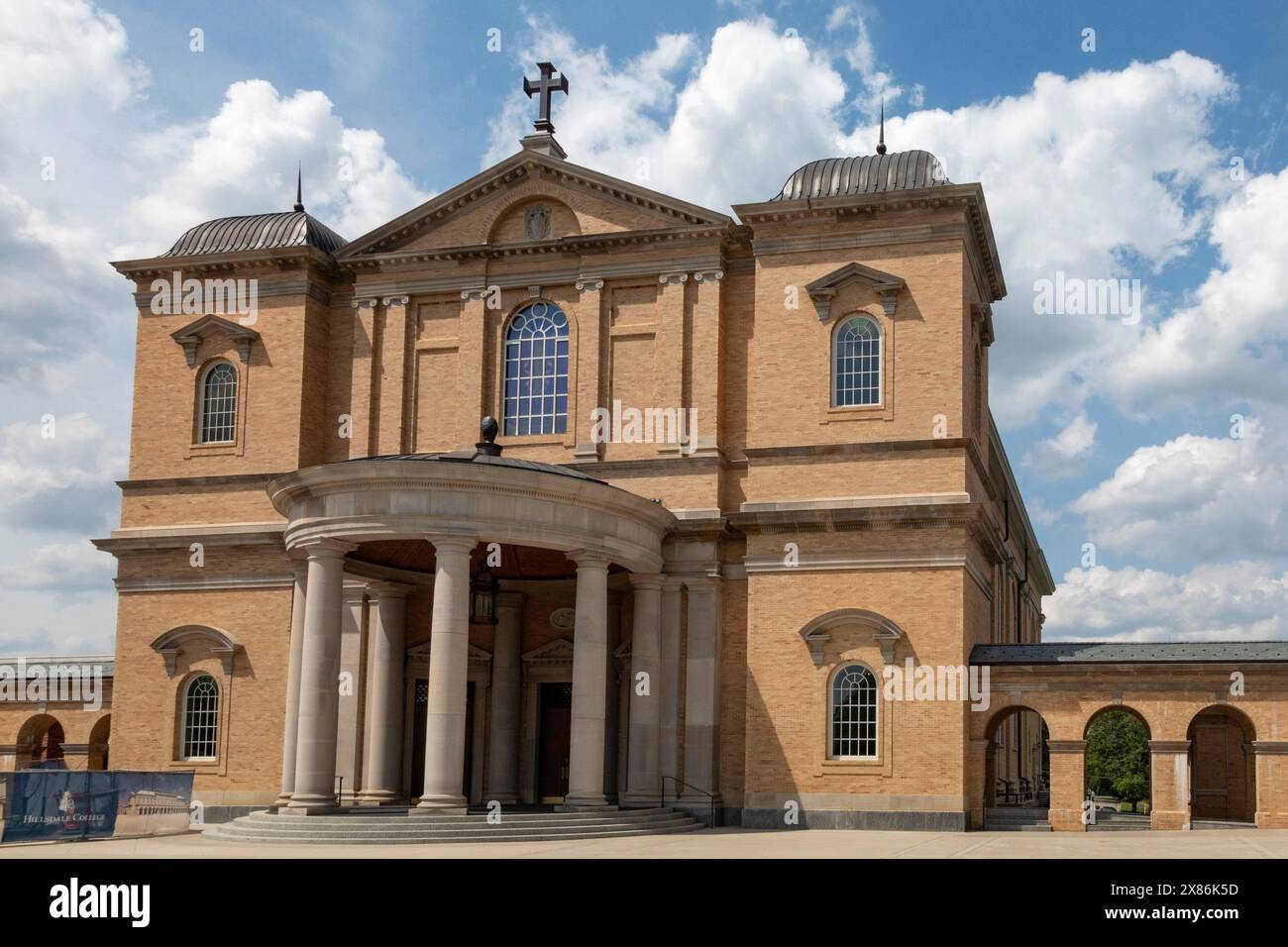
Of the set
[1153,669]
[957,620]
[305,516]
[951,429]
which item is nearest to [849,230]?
[951,429]

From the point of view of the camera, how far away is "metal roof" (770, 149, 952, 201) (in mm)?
36188

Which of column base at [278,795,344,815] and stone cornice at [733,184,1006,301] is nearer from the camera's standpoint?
column base at [278,795,344,815]

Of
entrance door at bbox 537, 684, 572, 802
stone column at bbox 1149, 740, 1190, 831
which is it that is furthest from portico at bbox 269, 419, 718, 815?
stone column at bbox 1149, 740, 1190, 831

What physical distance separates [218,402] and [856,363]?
17.0 m

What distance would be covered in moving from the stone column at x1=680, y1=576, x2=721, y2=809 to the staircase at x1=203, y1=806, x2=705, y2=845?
169 inches

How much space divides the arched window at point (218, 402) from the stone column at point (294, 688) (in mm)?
7764

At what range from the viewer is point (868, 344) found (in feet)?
117

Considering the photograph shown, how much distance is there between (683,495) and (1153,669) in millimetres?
11276

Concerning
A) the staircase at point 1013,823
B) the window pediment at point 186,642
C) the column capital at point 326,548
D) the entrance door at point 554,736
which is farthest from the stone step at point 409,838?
the staircase at point 1013,823

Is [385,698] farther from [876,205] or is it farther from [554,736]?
[876,205]

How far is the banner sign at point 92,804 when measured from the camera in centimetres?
2822

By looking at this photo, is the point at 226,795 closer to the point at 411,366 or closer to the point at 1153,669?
the point at 411,366

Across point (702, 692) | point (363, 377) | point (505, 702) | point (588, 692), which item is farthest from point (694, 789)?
point (363, 377)

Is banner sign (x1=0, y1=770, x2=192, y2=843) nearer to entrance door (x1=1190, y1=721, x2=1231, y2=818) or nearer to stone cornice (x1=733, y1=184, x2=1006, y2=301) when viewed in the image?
stone cornice (x1=733, y1=184, x2=1006, y2=301)
